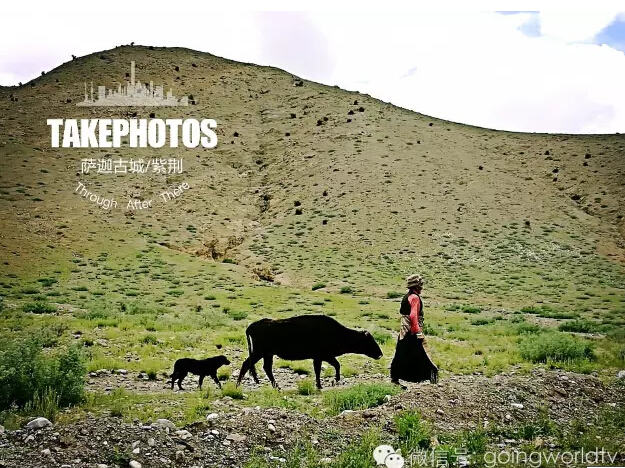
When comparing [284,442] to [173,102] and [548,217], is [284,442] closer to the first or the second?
[548,217]

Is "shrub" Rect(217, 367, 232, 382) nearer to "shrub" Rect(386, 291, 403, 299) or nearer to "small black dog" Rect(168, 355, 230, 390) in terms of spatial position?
"small black dog" Rect(168, 355, 230, 390)

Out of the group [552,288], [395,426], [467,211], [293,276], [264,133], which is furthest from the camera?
[264,133]

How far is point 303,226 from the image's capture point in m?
51.1

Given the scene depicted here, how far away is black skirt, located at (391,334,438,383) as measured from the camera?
38.5 ft

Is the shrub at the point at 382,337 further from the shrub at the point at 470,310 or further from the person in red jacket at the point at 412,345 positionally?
the shrub at the point at 470,310

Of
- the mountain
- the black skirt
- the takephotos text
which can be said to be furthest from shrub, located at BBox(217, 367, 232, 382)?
the takephotos text

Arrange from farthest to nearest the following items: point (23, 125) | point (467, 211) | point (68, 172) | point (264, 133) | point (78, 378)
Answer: point (264, 133) < point (23, 125) < point (68, 172) < point (467, 211) < point (78, 378)

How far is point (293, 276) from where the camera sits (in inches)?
1612

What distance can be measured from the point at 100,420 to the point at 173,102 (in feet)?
240

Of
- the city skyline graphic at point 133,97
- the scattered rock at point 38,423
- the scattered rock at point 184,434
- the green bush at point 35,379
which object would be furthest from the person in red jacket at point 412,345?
the city skyline graphic at point 133,97

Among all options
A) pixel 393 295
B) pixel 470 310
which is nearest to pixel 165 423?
pixel 470 310

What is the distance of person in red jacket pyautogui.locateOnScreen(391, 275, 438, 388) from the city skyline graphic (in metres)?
70.5

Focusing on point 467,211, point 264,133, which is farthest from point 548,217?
point 264,133

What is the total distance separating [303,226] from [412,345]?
130 feet
